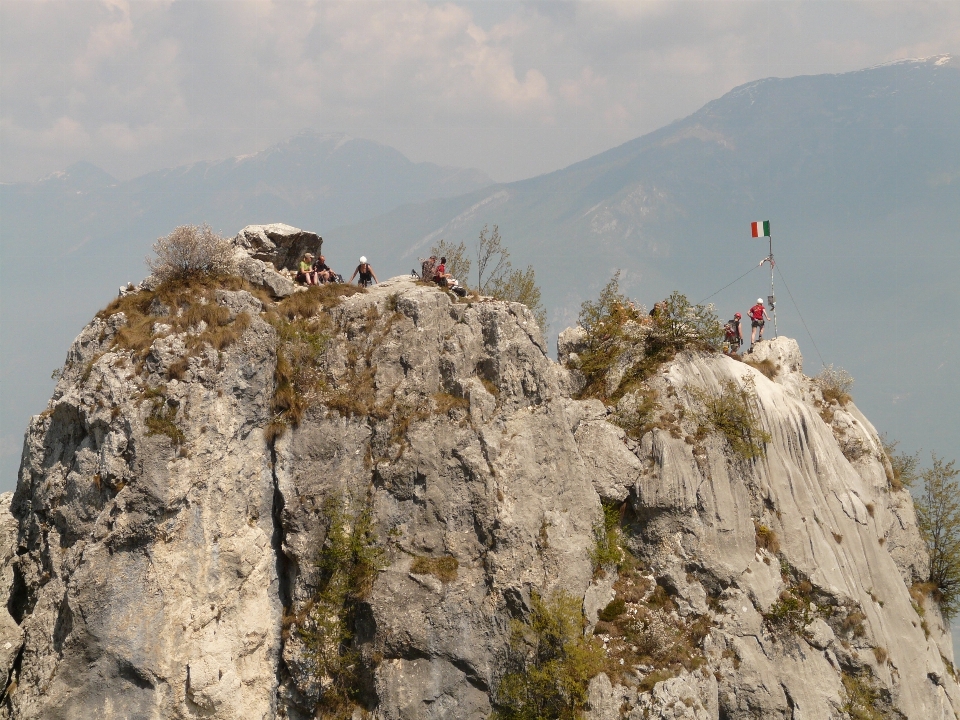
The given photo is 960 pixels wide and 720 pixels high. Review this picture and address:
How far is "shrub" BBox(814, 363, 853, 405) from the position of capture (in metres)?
40.2

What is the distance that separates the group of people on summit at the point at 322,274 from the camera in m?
31.9

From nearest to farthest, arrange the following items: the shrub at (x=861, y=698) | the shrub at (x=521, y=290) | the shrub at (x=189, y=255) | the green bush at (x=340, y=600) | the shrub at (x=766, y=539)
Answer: the green bush at (x=340, y=600) < the shrub at (x=189, y=255) < the shrub at (x=861, y=698) < the shrub at (x=766, y=539) < the shrub at (x=521, y=290)

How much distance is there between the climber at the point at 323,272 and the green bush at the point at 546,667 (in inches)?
648

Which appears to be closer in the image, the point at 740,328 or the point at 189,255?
the point at 189,255

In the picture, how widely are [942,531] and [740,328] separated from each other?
17.3 meters

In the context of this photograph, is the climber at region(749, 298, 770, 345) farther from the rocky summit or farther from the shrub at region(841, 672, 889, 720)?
the shrub at region(841, 672, 889, 720)

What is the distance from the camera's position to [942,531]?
42156mm

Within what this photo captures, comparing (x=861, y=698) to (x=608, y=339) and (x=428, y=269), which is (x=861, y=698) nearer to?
(x=608, y=339)

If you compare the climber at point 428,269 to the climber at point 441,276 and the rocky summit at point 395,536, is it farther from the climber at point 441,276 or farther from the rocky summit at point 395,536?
the rocky summit at point 395,536

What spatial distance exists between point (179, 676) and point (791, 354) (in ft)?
109

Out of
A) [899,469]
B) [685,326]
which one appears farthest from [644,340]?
[899,469]

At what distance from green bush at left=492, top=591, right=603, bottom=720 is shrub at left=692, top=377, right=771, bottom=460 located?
11136mm

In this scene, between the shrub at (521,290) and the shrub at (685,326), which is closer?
the shrub at (685,326)

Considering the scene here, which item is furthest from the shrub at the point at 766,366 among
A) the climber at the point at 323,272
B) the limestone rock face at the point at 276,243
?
the limestone rock face at the point at 276,243
